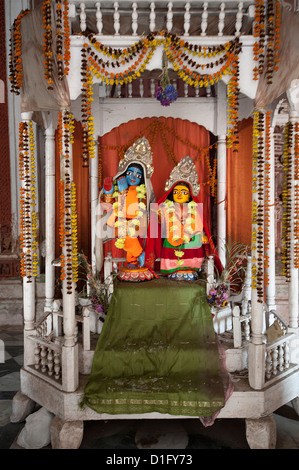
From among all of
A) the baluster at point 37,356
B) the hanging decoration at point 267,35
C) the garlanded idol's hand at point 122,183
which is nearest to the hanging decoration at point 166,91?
the hanging decoration at point 267,35

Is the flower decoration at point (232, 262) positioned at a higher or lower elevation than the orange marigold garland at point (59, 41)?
lower

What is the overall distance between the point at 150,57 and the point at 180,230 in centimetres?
242

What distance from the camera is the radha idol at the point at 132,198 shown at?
5633 millimetres

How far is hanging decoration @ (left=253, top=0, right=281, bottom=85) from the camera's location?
3697 mm

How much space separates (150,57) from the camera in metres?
3.90

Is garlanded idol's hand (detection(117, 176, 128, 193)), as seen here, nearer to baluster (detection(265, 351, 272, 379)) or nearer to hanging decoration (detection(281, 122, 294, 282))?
hanging decoration (detection(281, 122, 294, 282))

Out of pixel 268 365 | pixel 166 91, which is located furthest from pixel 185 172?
pixel 268 365

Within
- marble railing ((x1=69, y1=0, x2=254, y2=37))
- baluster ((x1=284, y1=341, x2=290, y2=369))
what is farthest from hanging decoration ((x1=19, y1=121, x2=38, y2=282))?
baluster ((x1=284, y1=341, x2=290, y2=369))

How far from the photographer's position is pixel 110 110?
19.7ft

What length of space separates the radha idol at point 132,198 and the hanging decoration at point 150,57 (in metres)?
1.68

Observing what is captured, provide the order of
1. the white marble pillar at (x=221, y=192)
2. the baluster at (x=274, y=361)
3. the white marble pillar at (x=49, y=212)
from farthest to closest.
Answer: the white marble pillar at (x=221, y=192) → the white marble pillar at (x=49, y=212) → the baluster at (x=274, y=361)

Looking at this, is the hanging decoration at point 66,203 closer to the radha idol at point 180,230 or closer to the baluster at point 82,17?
the baluster at point 82,17

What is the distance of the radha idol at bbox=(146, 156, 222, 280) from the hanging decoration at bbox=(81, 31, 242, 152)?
1655 millimetres

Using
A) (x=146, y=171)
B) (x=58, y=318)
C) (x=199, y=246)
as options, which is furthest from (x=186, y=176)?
(x=58, y=318)
